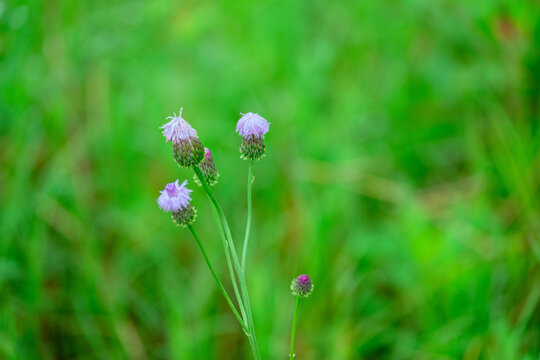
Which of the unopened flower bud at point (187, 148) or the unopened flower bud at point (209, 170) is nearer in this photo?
the unopened flower bud at point (187, 148)

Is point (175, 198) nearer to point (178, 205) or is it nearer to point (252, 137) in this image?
point (178, 205)

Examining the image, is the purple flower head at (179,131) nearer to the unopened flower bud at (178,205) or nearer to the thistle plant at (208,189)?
the thistle plant at (208,189)

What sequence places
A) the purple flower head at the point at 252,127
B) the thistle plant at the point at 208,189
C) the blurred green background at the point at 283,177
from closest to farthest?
the thistle plant at the point at 208,189, the purple flower head at the point at 252,127, the blurred green background at the point at 283,177

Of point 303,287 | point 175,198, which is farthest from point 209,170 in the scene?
point 303,287

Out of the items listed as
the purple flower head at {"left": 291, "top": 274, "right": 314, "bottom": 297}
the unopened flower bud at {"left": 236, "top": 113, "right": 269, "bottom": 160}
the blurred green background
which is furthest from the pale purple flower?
the blurred green background

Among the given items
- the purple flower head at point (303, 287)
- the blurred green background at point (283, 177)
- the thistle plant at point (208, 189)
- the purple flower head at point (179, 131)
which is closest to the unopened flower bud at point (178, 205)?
the thistle plant at point (208, 189)

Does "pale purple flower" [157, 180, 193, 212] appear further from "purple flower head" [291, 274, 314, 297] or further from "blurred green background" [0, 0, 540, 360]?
"blurred green background" [0, 0, 540, 360]
